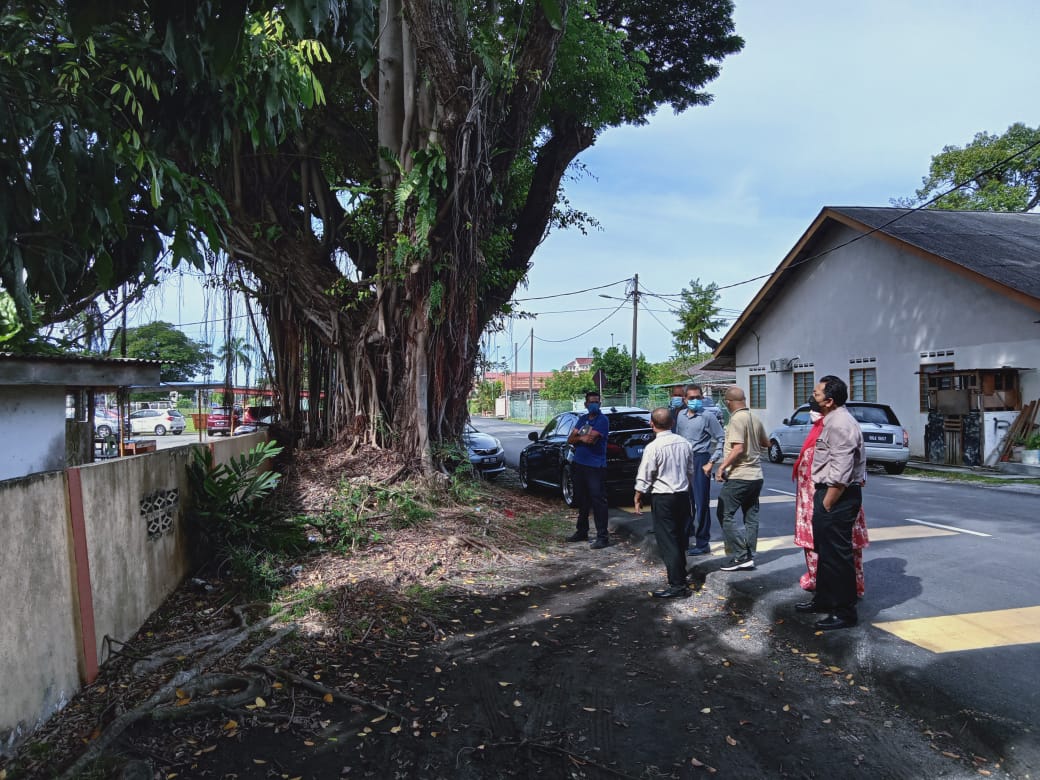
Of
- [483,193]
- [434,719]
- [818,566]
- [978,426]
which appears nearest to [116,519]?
[434,719]

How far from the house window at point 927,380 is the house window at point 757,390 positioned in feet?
23.5

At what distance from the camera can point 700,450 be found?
7523 millimetres

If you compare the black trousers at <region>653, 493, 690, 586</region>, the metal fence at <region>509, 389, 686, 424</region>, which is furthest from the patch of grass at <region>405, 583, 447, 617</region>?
the metal fence at <region>509, 389, 686, 424</region>

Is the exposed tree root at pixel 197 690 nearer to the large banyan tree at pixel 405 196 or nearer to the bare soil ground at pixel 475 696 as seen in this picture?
the bare soil ground at pixel 475 696

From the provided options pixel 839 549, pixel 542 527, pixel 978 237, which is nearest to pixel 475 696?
pixel 839 549

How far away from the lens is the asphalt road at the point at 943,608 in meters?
3.74

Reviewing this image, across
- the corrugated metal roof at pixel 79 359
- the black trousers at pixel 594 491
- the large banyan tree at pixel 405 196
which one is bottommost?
the black trousers at pixel 594 491

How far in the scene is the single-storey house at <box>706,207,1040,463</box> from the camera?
16250 mm

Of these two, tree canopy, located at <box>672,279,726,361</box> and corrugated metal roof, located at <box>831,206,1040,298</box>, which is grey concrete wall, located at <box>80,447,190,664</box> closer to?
corrugated metal roof, located at <box>831,206,1040,298</box>

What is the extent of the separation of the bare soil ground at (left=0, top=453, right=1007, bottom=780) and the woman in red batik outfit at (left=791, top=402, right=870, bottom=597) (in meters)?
0.66

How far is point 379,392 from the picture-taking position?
991 centimetres

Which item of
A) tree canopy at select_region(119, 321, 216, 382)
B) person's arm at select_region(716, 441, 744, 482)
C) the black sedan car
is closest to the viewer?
person's arm at select_region(716, 441, 744, 482)

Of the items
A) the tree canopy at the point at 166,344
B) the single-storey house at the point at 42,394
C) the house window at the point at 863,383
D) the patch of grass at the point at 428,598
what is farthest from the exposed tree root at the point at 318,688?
the house window at the point at 863,383

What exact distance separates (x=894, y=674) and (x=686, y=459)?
89.2 inches
